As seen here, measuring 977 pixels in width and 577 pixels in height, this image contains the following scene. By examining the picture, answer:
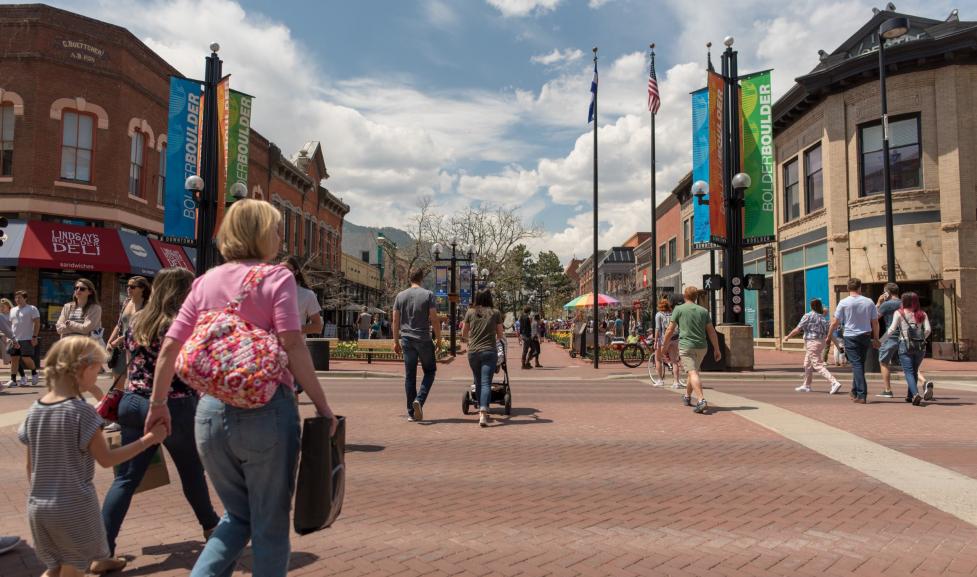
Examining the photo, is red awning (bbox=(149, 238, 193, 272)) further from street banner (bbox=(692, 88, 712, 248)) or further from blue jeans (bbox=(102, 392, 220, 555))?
blue jeans (bbox=(102, 392, 220, 555))

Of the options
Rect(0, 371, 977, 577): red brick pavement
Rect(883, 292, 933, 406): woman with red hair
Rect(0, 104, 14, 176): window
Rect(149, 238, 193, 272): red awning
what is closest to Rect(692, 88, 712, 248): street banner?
Rect(883, 292, 933, 406): woman with red hair

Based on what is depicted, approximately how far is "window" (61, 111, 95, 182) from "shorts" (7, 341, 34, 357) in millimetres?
11577

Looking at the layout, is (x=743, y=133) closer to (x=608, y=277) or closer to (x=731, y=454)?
(x=731, y=454)

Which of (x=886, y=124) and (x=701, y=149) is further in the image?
(x=701, y=149)

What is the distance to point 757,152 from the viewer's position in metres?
19.5

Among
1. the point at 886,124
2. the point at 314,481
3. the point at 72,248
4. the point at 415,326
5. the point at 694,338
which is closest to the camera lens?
the point at 314,481

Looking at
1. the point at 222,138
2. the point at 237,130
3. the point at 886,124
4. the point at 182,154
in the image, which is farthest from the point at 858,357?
the point at 182,154

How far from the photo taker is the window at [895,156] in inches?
882

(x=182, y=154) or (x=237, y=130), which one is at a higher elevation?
(x=237, y=130)

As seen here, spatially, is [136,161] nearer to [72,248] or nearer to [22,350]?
[72,248]

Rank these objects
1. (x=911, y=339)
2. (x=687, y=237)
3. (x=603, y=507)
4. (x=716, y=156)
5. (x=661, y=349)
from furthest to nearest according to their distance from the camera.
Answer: (x=687, y=237) < (x=716, y=156) < (x=661, y=349) < (x=911, y=339) < (x=603, y=507)

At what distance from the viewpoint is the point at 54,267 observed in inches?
835

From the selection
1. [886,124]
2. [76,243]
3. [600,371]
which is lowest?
[600,371]

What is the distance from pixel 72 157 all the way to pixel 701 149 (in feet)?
67.0
